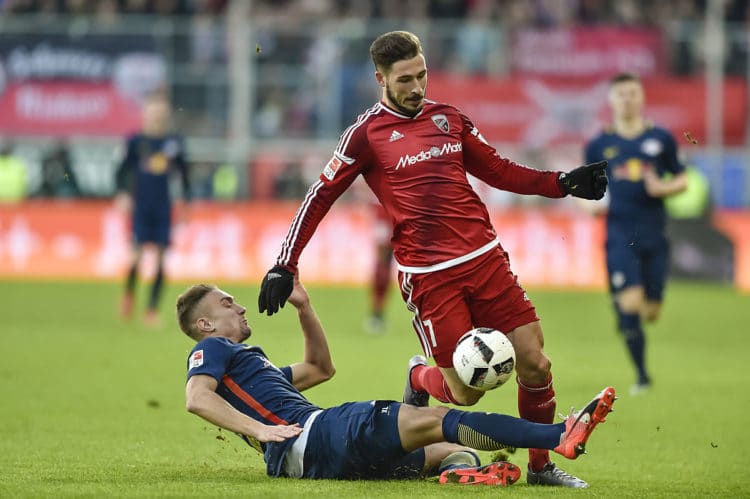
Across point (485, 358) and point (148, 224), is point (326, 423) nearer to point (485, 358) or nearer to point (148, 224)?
point (485, 358)

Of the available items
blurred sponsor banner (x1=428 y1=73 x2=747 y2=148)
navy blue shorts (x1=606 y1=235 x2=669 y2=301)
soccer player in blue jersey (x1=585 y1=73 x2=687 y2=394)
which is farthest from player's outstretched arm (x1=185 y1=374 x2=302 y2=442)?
blurred sponsor banner (x1=428 y1=73 x2=747 y2=148)

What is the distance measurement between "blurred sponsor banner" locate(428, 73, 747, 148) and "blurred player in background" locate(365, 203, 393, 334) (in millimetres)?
8295

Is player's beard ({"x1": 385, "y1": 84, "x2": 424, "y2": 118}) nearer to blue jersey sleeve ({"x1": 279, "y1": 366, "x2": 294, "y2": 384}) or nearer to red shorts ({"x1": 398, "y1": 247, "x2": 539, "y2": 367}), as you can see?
red shorts ({"x1": 398, "y1": 247, "x2": 539, "y2": 367})

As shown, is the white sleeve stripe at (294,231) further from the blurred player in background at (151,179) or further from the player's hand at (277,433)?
the blurred player in background at (151,179)

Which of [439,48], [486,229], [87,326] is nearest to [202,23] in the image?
[439,48]

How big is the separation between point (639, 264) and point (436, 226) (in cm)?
494

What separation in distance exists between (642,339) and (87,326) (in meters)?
6.97

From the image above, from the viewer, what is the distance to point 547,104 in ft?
77.5

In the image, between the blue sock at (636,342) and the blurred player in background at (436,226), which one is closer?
the blurred player in background at (436,226)

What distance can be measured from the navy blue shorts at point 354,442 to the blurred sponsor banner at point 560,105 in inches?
682

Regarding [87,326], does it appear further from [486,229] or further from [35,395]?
[486,229]

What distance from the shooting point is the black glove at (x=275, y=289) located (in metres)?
6.65

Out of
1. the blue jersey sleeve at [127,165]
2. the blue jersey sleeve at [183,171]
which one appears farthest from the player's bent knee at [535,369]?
the blue jersey sleeve at [127,165]

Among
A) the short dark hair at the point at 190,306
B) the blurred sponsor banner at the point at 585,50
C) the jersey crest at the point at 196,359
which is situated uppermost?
the blurred sponsor banner at the point at 585,50
